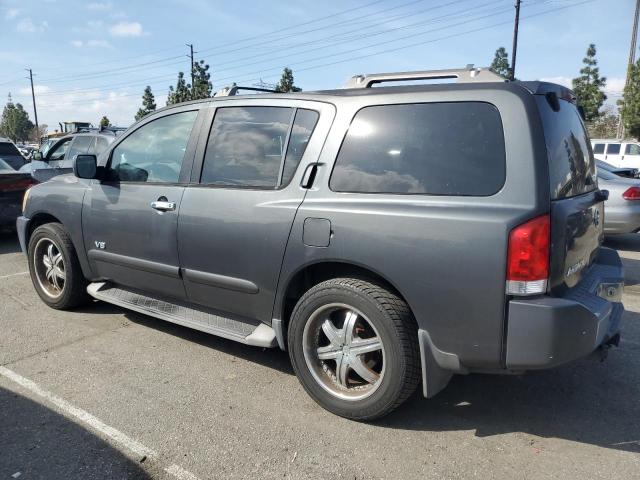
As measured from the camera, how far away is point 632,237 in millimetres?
9406

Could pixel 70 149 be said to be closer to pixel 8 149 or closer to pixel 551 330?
pixel 8 149

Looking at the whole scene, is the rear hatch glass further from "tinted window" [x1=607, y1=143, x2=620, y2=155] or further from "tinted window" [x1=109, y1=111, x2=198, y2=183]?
"tinted window" [x1=607, y1=143, x2=620, y2=155]

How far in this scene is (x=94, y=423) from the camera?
2.89 m

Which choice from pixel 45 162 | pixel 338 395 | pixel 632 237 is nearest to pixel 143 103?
pixel 45 162

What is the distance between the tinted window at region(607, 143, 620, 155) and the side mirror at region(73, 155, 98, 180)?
25356 mm

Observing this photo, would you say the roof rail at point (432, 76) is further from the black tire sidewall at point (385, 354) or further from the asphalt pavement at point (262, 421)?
the asphalt pavement at point (262, 421)

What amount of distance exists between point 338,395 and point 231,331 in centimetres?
89

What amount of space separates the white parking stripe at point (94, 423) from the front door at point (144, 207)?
102cm

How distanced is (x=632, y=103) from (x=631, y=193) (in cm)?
2734

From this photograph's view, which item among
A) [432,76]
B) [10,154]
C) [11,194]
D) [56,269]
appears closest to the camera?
[432,76]

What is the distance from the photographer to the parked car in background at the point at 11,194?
25.9ft

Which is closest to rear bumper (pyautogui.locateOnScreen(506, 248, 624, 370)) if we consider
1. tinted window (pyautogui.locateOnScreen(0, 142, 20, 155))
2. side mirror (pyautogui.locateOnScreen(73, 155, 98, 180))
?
side mirror (pyautogui.locateOnScreen(73, 155, 98, 180))

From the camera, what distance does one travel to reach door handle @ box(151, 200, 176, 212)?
11.9ft

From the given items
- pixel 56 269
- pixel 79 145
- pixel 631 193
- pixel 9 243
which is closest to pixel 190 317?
pixel 56 269
